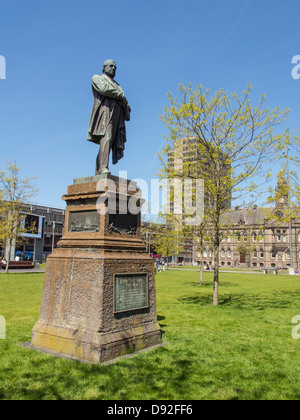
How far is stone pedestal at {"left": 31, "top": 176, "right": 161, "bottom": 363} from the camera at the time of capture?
5.49 metres

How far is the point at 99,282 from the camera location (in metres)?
5.52

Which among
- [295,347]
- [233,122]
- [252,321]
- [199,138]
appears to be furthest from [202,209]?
[295,347]

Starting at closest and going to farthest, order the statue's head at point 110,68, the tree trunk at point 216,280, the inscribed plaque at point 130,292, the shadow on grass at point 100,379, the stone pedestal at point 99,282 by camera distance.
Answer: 1. the shadow on grass at point 100,379
2. the stone pedestal at point 99,282
3. the inscribed plaque at point 130,292
4. the statue's head at point 110,68
5. the tree trunk at point 216,280

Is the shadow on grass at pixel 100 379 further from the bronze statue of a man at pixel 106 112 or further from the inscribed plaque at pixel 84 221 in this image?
the bronze statue of a man at pixel 106 112

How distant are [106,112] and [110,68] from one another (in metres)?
1.01

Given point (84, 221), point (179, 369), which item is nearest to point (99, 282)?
point (84, 221)

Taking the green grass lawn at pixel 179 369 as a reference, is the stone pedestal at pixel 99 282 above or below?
above

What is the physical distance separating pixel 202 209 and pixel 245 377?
8240 millimetres

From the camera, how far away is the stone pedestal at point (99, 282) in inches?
216

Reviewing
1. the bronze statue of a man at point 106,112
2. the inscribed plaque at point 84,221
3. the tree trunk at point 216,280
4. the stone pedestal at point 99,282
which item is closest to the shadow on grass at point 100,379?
the stone pedestal at point 99,282

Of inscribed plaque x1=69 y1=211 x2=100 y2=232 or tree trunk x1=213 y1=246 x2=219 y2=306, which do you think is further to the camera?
tree trunk x1=213 y1=246 x2=219 y2=306

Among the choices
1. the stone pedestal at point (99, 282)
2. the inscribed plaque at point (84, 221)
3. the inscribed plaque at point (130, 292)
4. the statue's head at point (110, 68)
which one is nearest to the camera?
the stone pedestal at point (99, 282)

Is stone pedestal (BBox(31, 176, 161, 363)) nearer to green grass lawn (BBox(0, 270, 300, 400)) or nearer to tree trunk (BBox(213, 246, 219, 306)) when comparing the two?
green grass lawn (BBox(0, 270, 300, 400))

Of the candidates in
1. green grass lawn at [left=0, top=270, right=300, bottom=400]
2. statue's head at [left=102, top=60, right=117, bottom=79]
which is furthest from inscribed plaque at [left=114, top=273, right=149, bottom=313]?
statue's head at [left=102, top=60, right=117, bottom=79]
